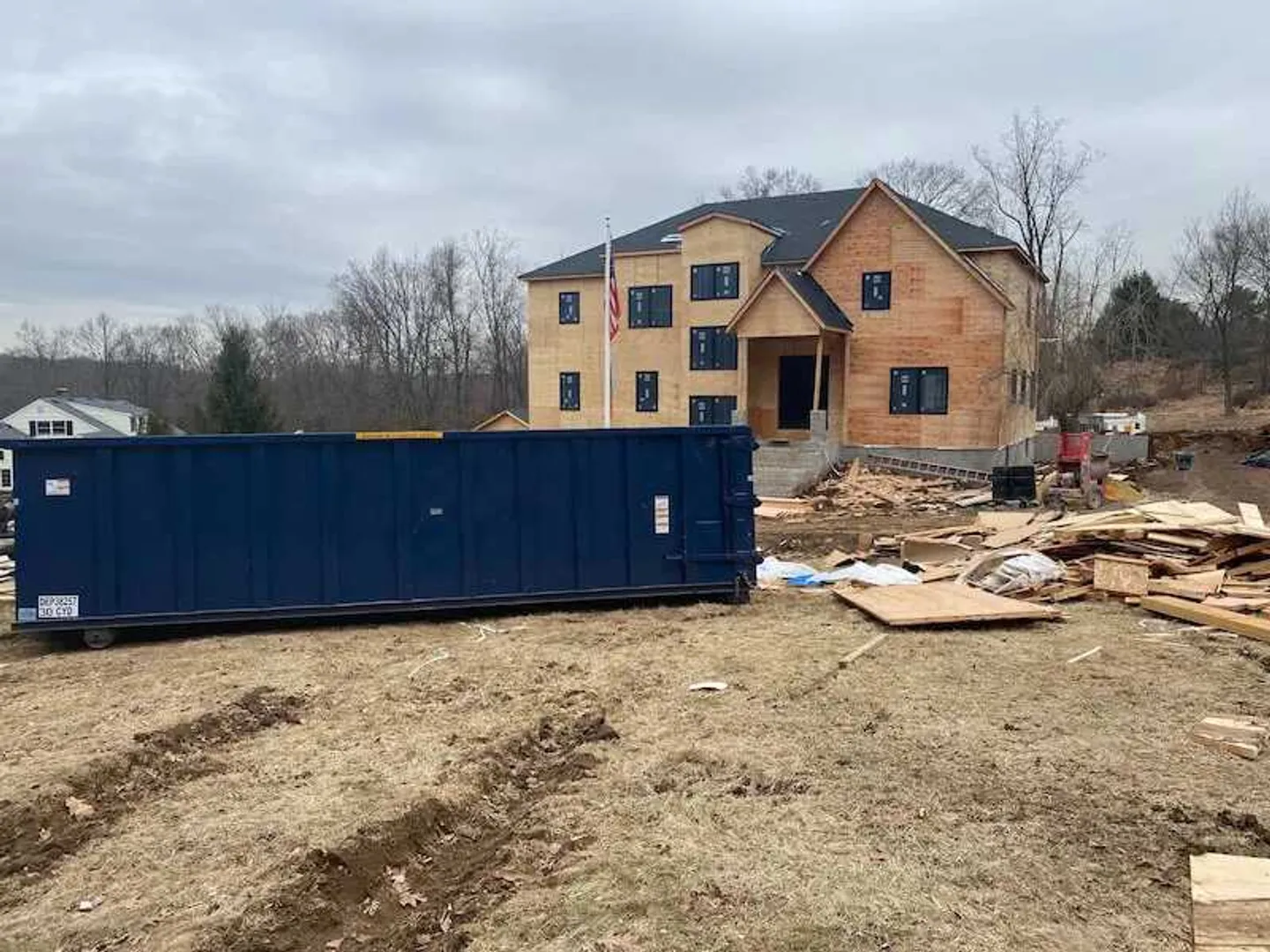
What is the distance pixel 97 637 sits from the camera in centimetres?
1013

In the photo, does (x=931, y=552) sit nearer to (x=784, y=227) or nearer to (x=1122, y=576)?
(x=1122, y=576)

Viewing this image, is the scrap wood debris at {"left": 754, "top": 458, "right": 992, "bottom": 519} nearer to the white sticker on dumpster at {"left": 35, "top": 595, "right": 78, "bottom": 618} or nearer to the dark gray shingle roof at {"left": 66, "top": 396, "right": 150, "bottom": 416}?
the white sticker on dumpster at {"left": 35, "top": 595, "right": 78, "bottom": 618}

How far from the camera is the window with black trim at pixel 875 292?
1247 inches

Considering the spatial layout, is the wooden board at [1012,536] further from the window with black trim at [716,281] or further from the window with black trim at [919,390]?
the window with black trim at [716,281]

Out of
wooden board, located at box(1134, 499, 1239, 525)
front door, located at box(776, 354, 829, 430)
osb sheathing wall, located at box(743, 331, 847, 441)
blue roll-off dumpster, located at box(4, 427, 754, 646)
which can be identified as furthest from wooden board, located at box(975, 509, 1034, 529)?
front door, located at box(776, 354, 829, 430)

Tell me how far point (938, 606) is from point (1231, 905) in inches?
260

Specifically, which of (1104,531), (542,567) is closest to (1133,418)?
(1104,531)

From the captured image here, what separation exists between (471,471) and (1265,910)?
27.8 feet

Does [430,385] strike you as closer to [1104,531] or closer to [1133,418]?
[1133,418]

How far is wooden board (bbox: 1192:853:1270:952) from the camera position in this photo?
3893 mm

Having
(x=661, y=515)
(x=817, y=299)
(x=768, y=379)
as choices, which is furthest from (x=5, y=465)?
(x=661, y=515)

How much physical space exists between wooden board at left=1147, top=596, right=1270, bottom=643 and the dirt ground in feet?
1.59

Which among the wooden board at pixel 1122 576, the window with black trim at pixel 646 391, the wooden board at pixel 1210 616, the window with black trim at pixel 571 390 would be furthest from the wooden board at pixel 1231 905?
the window with black trim at pixel 571 390

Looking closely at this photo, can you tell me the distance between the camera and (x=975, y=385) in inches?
1197
